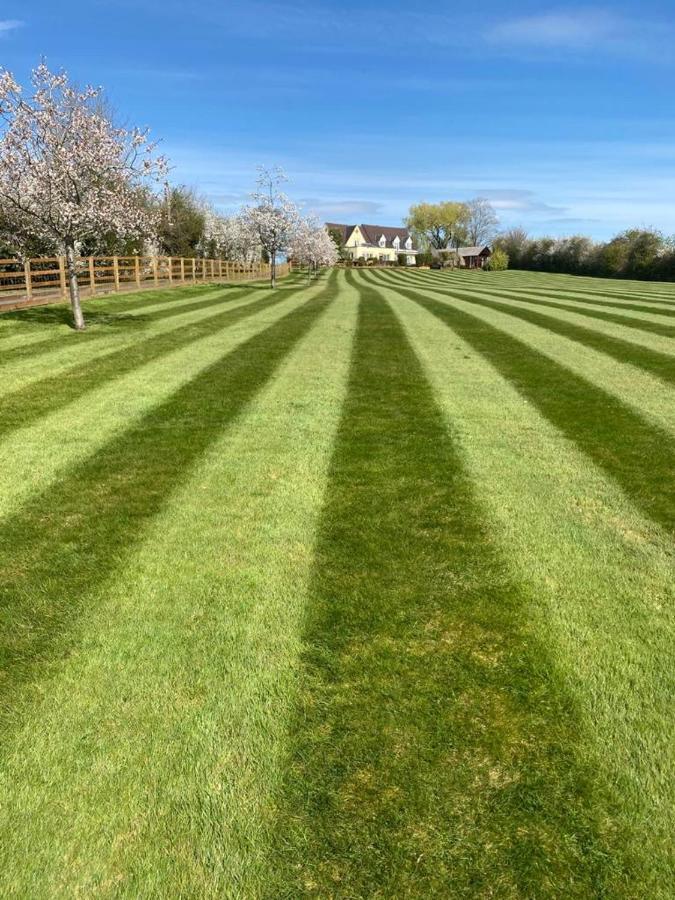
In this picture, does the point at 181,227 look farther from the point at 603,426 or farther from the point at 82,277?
the point at 603,426

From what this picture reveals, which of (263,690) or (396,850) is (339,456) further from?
(396,850)

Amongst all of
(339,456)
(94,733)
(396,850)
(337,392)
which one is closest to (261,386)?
(337,392)

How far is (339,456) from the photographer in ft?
22.2

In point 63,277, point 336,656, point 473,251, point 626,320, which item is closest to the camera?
point 336,656

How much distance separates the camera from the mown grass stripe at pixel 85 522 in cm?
363

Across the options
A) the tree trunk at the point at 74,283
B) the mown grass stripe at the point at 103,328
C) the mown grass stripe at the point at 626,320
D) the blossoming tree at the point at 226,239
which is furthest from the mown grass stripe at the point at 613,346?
the blossoming tree at the point at 226,239

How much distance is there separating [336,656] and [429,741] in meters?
0.78

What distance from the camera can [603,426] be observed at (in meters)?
7.89

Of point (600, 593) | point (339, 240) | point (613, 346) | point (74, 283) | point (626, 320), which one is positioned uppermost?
point (339, 240)

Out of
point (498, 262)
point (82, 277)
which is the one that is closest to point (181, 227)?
point (82, 277)

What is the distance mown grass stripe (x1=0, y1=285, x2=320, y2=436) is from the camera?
328 inches

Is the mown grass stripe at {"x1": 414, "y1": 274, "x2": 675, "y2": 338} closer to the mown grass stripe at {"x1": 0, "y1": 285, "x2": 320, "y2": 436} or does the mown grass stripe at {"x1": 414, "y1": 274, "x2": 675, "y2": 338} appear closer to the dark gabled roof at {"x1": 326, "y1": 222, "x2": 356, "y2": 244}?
the mown grass stripe at {"x1": 0, "y1": 285, "x2": 320, "y2": 436}

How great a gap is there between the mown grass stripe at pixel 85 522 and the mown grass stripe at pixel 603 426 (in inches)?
180

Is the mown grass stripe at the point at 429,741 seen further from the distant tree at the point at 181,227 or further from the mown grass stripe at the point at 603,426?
the distant tree at the point at 181,227
